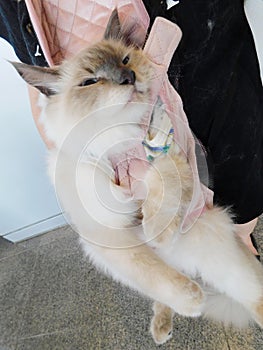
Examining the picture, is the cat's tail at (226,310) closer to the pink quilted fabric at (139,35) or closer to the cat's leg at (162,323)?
the cat's leg at (162,323)

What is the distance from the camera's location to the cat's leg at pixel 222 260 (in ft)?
2.48

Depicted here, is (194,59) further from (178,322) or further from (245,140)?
(178,322)

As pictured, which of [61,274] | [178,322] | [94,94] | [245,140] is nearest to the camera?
[94,94]

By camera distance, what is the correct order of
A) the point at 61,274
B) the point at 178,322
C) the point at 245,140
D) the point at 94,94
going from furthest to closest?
the point at 61,274 < the point at 178,322 < the point at 245,140 < the point at 94,94

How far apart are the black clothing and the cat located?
75 millimetres

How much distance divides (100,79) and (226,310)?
0.63 meters

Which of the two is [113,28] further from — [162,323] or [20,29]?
[162,323]

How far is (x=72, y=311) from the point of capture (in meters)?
1.21

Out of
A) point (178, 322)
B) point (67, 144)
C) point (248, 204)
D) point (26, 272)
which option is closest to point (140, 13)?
point (67, 144)

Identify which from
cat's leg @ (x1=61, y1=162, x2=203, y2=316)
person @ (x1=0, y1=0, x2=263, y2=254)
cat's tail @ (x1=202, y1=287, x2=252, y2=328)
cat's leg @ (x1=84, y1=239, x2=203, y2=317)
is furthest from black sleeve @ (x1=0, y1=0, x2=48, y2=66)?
cat's tail @ (x1=202, y1=287, x2=252, y2=328)

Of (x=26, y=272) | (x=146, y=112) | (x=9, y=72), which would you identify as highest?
(x=146, y=112)

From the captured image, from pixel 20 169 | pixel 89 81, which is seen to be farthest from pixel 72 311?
pixel 89 81

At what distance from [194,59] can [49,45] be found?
10.4 inches

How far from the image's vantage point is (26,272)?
4.60ft
